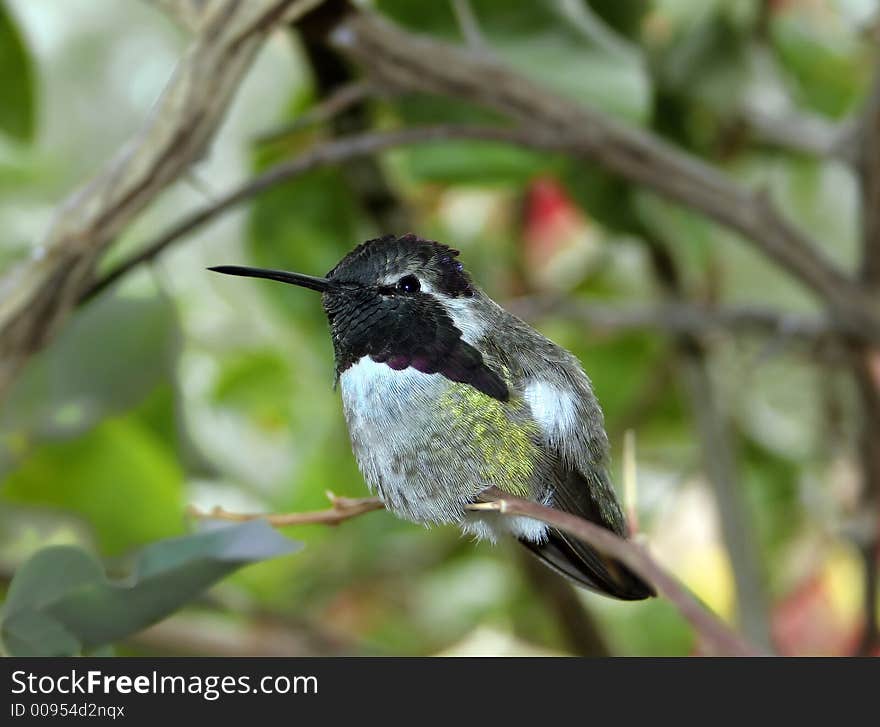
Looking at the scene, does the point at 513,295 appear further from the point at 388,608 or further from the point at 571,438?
the point at 571,438

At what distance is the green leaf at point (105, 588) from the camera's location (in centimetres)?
59

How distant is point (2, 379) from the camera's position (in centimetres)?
79

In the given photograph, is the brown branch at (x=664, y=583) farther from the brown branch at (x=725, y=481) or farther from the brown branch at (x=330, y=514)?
the brown branch at (x=725, y=481)

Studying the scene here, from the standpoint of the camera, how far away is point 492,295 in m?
1.47

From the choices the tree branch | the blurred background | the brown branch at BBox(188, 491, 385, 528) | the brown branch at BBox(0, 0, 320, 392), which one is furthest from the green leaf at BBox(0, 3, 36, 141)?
the tree branch

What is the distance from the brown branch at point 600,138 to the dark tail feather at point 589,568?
0.45m

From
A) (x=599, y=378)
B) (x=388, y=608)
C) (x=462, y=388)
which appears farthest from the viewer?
(x=388, y=608)

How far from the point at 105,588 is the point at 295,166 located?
0.40 meters

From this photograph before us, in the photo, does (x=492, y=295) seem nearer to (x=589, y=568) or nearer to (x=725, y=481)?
(x=725, y=481)

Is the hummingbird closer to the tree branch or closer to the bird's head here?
the bird's head

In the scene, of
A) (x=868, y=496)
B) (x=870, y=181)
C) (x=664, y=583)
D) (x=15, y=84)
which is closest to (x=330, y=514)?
(x=664, y=583)

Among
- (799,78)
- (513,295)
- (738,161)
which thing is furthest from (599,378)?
(799,78)

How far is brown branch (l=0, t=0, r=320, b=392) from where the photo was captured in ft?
2.48
